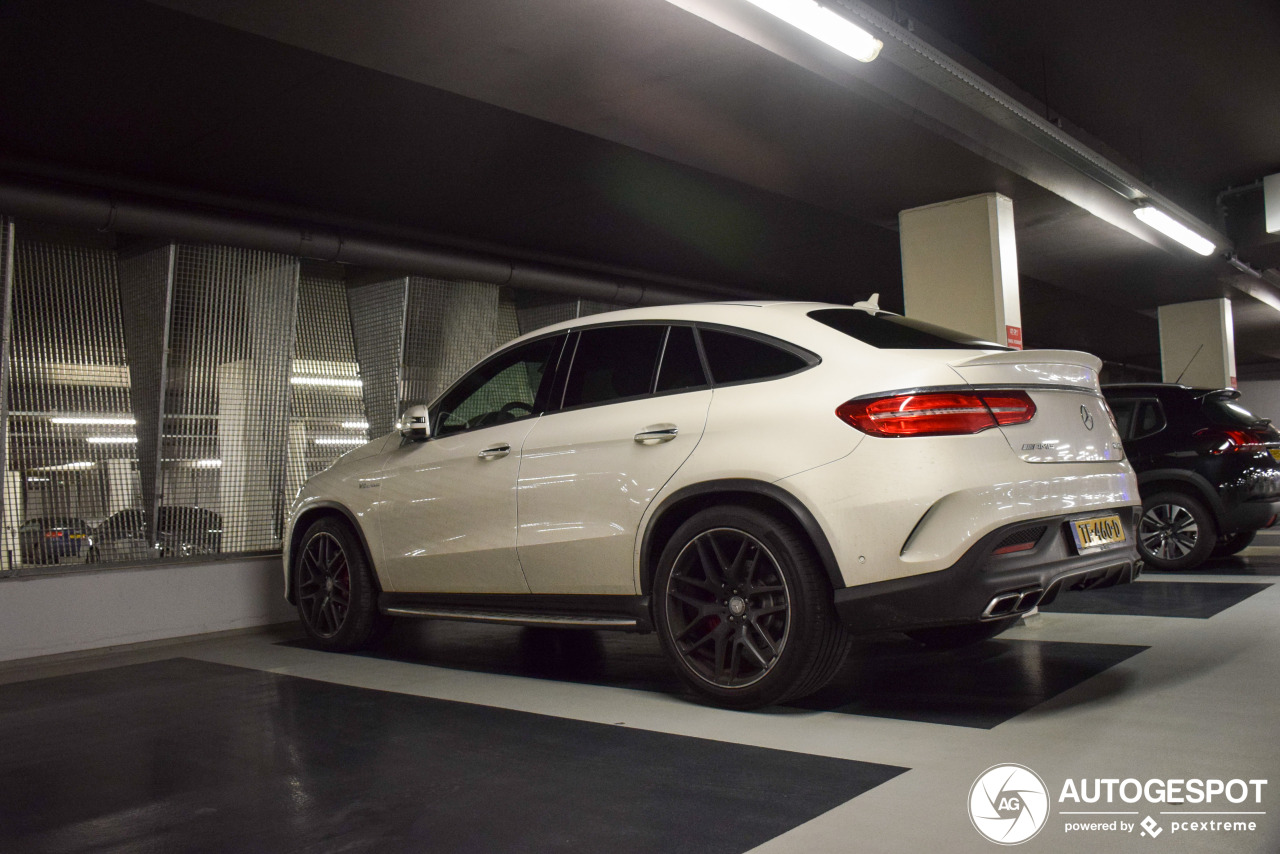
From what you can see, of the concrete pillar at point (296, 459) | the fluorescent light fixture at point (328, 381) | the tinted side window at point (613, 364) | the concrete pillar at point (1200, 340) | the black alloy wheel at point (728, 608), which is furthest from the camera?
the concrete pillar at point (1200, 340)

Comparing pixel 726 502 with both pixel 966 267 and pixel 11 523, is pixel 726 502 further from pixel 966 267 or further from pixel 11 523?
pixel 966 267

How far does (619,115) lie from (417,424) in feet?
9.49

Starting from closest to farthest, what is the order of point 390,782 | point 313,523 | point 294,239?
point 390,782 → point 313,523 → point 294,239

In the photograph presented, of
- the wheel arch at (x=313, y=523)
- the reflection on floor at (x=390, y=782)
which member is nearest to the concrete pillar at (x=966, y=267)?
the wheel arch at (x=313, y=523)

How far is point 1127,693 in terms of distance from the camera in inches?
141

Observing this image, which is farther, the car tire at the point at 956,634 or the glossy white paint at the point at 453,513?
the car tire at the point at 956,634

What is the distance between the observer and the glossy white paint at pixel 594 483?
151 inches

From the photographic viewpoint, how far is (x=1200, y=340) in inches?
647

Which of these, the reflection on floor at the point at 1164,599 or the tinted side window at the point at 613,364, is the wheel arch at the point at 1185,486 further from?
the tinted side window at the point at 613,364

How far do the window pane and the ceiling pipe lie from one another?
355 cm

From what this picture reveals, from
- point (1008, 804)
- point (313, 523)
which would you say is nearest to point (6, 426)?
point (313, 523)

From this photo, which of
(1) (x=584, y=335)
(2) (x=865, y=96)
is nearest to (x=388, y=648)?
(1) (x=584, y=335)

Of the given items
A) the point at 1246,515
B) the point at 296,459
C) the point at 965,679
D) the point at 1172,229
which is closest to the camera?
the point at 965,679

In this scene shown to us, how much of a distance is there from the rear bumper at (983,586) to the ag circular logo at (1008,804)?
0.57m
